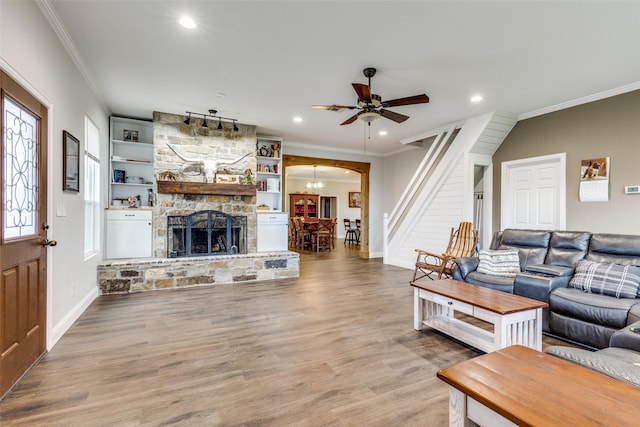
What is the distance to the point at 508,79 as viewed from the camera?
12.3 ft

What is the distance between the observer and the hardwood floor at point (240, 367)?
1821mm

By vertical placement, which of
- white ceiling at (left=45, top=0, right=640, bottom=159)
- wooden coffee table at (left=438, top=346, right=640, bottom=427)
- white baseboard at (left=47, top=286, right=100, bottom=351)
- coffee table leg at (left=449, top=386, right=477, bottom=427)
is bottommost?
white baseboard at (left=47, top=286, right=100, bottom=351)

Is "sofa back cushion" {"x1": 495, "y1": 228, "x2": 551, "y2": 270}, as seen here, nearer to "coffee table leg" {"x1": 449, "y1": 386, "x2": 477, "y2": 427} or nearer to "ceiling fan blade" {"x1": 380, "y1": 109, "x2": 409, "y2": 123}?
"ceiling fan blade" {"x1": 380, "y1": 109, "x2": 409, "y2": 123}

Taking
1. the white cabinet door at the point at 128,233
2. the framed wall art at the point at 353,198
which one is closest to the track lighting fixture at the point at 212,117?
the white cabinet door at the point at 128,233

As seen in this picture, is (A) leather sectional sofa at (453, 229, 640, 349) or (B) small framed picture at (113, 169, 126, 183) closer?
(A) leather sectional sofa at (453, 229, 640, 349)

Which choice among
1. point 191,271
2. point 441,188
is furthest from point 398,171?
point 191,271

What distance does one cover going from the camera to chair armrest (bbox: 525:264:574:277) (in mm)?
3303

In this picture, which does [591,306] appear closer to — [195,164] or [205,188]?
[205,188]

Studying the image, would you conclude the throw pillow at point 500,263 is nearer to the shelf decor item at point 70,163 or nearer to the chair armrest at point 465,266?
the chair armrest at point 465,266

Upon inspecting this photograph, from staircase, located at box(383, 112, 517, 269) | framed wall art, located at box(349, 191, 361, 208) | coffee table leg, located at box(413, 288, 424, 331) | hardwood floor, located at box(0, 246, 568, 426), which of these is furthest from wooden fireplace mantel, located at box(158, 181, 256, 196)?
framed wall art, located at box(349, 191, 361, 208)

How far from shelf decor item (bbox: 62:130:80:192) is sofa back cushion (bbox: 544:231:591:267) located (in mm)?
5345

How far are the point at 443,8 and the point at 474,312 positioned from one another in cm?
248

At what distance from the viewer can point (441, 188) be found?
19.1ft

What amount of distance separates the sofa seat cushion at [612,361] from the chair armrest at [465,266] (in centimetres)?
203
